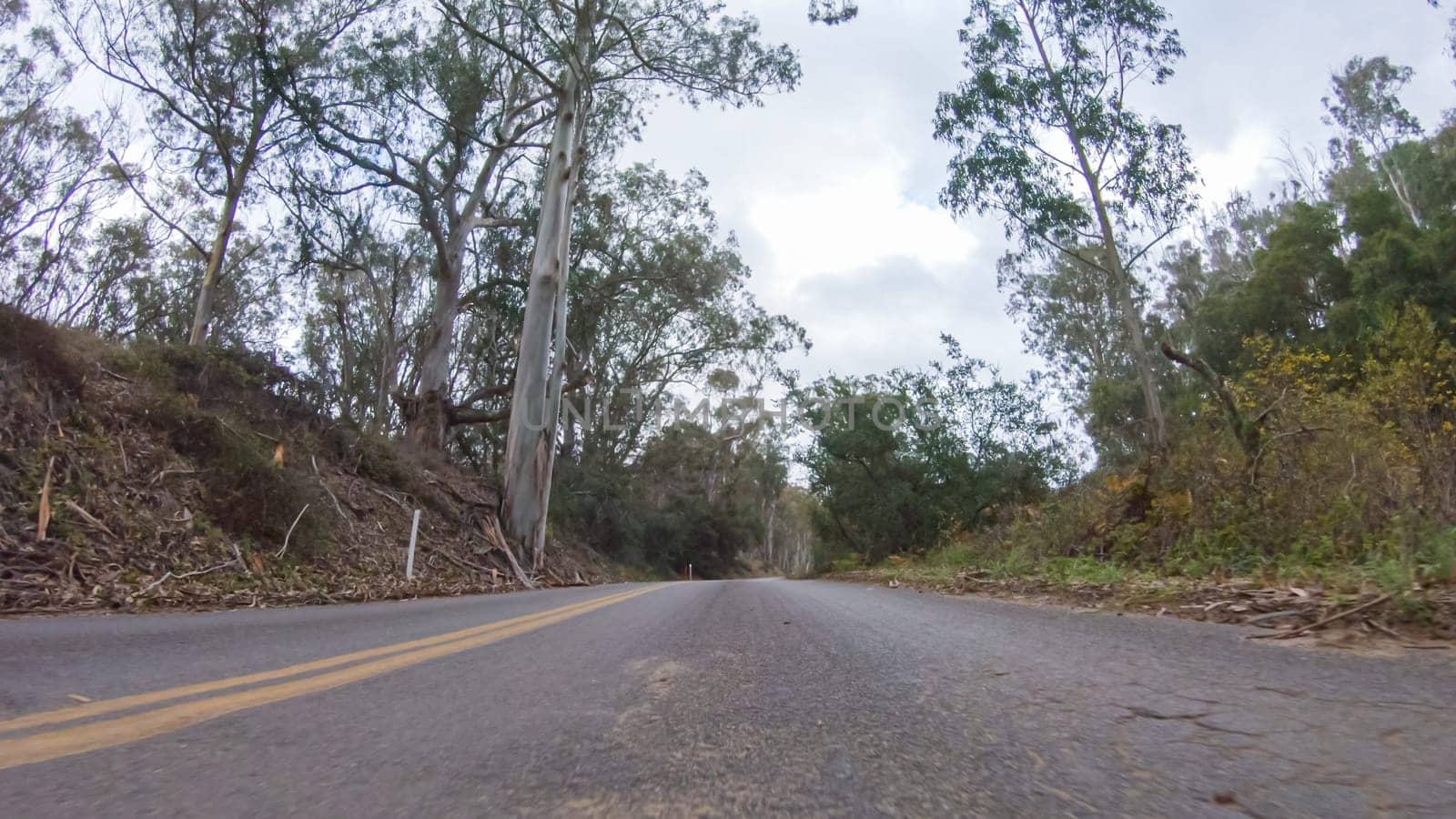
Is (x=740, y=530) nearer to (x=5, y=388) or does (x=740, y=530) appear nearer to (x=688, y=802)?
(x=5, y=388)

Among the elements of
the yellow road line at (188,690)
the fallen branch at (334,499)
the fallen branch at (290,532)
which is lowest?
the yellow road line at (188,690)

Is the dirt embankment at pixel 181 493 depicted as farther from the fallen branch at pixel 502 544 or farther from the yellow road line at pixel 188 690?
the yellow road line at pixel 188 690

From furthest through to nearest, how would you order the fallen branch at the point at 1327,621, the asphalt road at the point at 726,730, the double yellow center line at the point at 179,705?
the fallen branch at the point at 1327,621, the double yellow center line at the point at 179,705, the asphalt road at the point at 726,730

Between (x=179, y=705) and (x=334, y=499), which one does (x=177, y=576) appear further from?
(x=179, y=705)

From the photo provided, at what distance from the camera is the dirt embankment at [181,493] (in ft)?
19.4

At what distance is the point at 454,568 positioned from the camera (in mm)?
11953

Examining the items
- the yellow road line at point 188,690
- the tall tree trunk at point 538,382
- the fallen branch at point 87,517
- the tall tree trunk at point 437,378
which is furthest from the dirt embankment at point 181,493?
the tall tree trunk at point 437,378

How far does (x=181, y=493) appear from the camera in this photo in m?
7.76

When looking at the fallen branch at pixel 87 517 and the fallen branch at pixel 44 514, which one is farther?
the fallen branch at pixel 87 517

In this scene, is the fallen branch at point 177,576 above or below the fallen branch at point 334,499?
below

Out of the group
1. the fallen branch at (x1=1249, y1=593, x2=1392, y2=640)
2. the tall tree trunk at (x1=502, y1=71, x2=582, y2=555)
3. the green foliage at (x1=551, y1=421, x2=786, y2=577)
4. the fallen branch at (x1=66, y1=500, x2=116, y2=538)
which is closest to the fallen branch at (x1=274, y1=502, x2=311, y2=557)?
the fallen branch at (x1=66, y1=500, x2=116, y2=538)

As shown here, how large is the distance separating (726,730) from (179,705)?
1332 mm

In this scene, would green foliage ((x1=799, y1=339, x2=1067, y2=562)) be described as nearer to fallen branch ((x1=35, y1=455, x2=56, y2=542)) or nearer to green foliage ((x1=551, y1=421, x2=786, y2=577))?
green foliage ((x1=551, y1=421, x2=786, y2=577))

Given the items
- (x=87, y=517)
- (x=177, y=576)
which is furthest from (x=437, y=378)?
(x=177, y=576)
